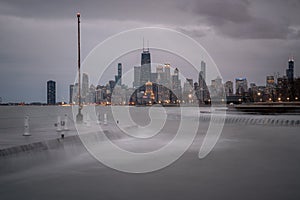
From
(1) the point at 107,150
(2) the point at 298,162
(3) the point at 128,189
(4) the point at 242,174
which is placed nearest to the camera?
(3) the point at 128,189

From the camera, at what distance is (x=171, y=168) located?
1394 cm

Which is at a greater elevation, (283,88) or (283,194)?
(283,88)

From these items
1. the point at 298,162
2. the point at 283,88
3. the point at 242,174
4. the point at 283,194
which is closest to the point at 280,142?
the point at 298,162

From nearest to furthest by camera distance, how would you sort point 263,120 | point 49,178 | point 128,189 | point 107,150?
point 128,189
point 49,178
point 107,150
point 263,120

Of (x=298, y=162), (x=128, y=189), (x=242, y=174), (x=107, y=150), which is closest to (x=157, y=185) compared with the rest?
(x=128, y=189)

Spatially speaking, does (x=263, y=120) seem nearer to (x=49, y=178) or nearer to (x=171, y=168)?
(x=171, y=168)

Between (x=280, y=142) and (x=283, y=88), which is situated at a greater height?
(x=283, y=88)

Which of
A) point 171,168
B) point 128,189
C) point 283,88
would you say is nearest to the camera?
point 128,189

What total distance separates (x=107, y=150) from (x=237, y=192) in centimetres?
947

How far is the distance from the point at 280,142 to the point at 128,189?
16743 millimetres

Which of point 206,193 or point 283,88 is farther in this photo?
point 283,88

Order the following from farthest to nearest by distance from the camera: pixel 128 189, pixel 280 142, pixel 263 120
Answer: pixel 263 120, pixel 280 142, pixel 128 189

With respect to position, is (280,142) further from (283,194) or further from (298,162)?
(283,194)

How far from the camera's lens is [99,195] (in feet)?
32.1
